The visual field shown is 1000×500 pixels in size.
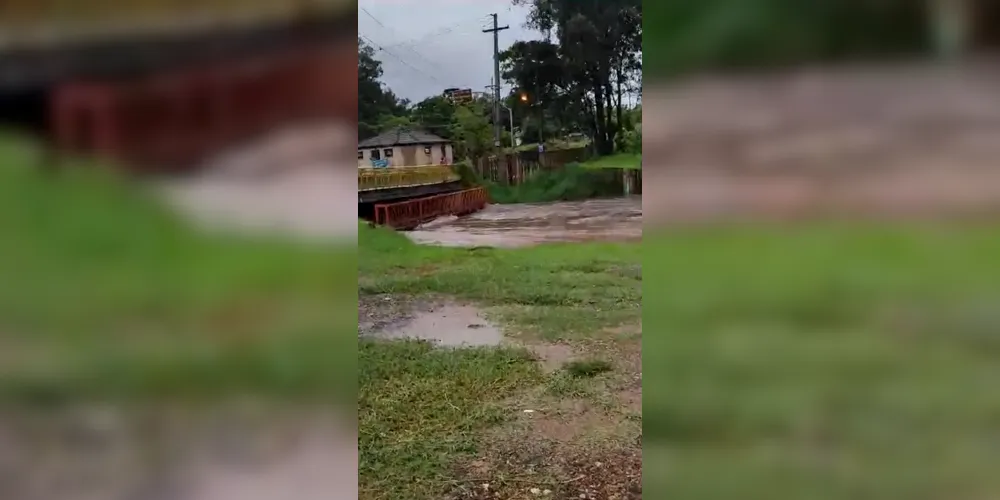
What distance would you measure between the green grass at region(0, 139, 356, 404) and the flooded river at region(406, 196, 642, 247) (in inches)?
20.0

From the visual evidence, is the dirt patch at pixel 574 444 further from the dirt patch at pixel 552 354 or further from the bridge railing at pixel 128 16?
the bridge railing at pixel 128 16

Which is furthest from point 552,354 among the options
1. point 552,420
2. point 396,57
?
point 396,57

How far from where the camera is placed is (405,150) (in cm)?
164

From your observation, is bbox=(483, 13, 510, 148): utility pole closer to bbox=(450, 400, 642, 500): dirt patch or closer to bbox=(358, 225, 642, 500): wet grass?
bbox=(358, 225, 642, 500): wet grass

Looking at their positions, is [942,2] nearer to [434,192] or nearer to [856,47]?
[856,47]

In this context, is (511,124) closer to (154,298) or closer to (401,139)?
(401,139)

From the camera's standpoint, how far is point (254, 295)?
3.90ft

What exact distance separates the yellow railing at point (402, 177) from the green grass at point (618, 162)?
364 mm

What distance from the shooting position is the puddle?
1685mm

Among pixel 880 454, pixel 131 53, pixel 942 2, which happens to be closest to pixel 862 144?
pixel 942 2

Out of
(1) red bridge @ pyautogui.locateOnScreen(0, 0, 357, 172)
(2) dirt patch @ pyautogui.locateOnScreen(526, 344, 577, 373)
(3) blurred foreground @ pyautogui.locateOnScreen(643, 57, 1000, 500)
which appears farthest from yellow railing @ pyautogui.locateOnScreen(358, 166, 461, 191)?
(3) blurred foreground @ pyautogui.locateOnScreen(643, 57, 1000, 500)

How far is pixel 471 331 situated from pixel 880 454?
97 centimetres

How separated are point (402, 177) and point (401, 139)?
0.10 metres

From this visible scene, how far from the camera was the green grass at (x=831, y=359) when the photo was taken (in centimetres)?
111
